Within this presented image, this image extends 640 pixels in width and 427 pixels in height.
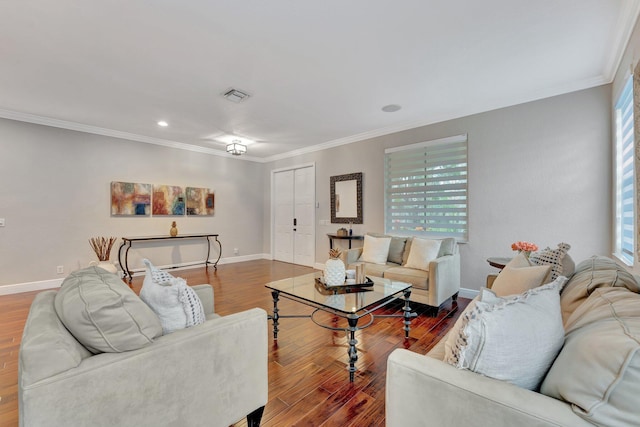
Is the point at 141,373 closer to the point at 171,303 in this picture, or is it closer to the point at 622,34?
the point at 171,303

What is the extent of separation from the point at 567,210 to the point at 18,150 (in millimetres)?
7229

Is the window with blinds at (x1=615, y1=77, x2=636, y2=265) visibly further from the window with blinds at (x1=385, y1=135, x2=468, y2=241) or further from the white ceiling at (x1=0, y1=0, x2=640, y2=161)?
the window with blinds at (x1=385, y1=135, x2=468, y2=241)

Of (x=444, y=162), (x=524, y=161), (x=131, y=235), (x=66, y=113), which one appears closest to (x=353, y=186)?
(x=444, y=162)

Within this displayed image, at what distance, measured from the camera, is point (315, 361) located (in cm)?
219

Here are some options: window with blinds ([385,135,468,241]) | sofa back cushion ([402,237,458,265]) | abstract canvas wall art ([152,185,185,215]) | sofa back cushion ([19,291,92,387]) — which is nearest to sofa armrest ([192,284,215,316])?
sofa back cushion ([19,291,92,387])

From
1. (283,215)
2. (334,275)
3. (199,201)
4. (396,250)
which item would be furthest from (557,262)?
(199,201)

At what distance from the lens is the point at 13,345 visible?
245 centimetres

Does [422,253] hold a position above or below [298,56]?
below

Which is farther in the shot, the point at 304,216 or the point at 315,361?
the point at 304,216

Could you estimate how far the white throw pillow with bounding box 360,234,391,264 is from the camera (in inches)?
153

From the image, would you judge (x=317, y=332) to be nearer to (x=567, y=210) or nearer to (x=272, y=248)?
(x=567, y=210)

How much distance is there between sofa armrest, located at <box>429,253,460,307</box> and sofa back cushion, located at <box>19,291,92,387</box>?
2942 millimetres

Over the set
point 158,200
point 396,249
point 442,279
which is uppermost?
point 158,200

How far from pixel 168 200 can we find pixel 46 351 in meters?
A: 5.03
